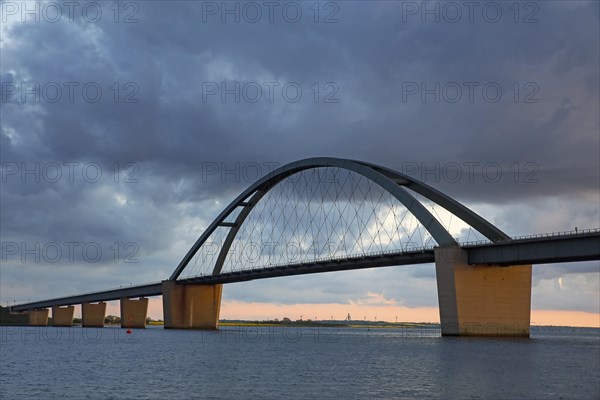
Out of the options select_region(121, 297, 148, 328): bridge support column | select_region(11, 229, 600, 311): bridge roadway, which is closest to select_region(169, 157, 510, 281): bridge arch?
select_region(11, 229, 600, 311): bridge roadway

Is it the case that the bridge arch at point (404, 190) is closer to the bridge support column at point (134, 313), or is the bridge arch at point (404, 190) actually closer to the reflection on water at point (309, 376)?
the reflection on water at point (309, 376)

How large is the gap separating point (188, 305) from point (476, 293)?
227ft

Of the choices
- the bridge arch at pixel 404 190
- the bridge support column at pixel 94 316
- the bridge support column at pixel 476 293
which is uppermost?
the bridge arch at pixel 404 190

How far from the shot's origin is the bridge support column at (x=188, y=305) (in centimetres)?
12706

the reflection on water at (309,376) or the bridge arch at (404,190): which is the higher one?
the bridge arch at (404,190)

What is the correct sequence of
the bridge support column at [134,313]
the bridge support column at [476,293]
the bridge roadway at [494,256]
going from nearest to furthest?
the bridge roadway at [494,256], the bridge support column at [476,293], the bridge support column at [134,313]

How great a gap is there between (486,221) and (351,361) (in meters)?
26.7

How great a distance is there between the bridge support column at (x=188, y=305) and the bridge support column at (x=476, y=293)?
64672 millimetres

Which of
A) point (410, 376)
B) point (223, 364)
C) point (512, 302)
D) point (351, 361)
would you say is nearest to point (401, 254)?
point (512, 302)

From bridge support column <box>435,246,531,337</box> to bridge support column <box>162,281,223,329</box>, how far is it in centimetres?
6467

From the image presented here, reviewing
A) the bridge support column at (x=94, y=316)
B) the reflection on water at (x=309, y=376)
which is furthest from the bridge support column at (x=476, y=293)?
the bridge support column at (x=94, y=316)

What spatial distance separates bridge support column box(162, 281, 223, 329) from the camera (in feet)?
417

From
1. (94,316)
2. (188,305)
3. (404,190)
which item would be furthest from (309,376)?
(94,316)

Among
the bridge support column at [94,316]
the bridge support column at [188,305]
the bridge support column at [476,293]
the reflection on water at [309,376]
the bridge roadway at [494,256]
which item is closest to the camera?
the reflection on water at [309,376]
